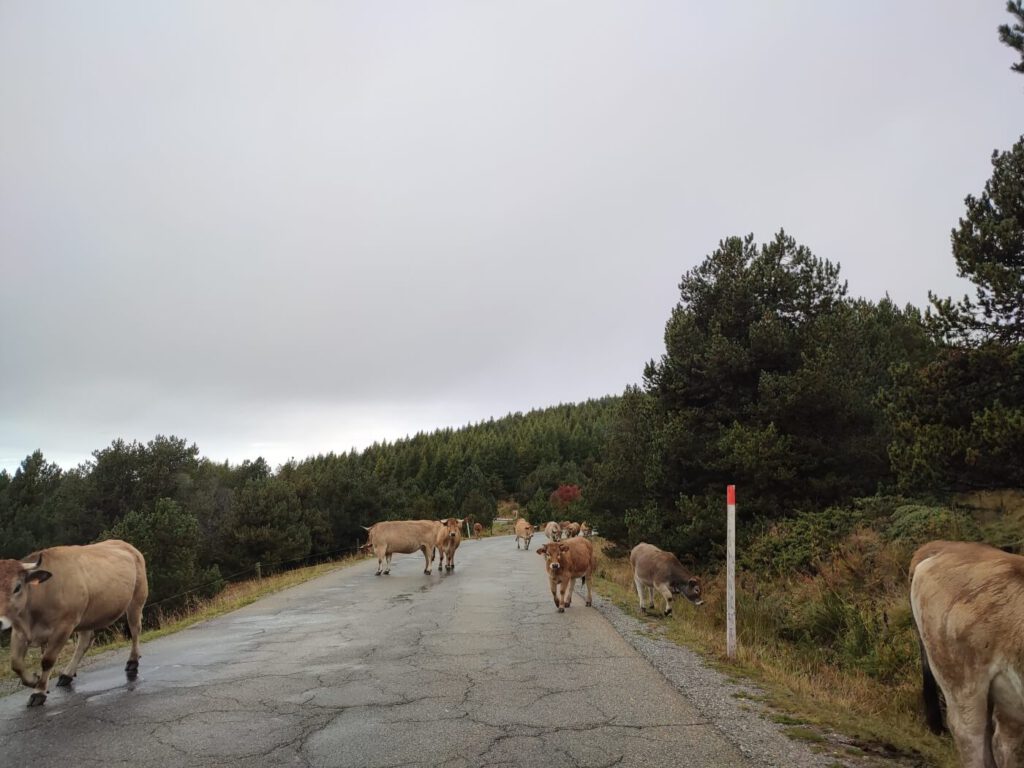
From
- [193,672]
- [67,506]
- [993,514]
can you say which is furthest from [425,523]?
[67,506]

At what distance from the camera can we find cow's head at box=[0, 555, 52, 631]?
5879 millimetres

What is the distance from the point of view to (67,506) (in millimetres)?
39688

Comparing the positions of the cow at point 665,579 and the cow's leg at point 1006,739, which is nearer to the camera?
the cow's leg at point 1006,739

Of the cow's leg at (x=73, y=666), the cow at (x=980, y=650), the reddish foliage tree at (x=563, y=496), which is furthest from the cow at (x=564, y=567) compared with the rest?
the reddish foliage tree at (x=563, y=496)

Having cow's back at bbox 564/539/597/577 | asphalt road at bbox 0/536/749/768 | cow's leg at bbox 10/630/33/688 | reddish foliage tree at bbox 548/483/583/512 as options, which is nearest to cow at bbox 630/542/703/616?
cow's back at bbox 564/539/597/577

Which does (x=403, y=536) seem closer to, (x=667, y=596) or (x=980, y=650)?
(x=667, y=596)

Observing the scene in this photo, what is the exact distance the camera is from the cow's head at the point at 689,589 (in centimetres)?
1208

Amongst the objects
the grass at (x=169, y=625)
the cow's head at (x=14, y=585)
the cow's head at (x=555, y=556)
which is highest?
the cow's head at (x=14, y=585)

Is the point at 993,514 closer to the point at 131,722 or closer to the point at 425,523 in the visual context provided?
the point at 131,722

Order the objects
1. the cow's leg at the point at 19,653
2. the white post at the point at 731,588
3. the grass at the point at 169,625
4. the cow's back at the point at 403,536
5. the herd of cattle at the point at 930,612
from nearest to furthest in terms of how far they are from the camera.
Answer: the herd of cattle at the point at 930,612 < the cow's leg at the point at 19,653 < the white post at the point at 731,588 < the grass at the point at 169,625 < the cow's back at the point at 403,536

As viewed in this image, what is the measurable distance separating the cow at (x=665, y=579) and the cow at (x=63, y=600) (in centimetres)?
898

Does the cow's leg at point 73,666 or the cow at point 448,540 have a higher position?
the cow's leg at point 73,666

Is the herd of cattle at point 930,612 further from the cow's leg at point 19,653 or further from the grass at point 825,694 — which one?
the grass at point 825,694

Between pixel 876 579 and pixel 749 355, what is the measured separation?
7.75 meters
